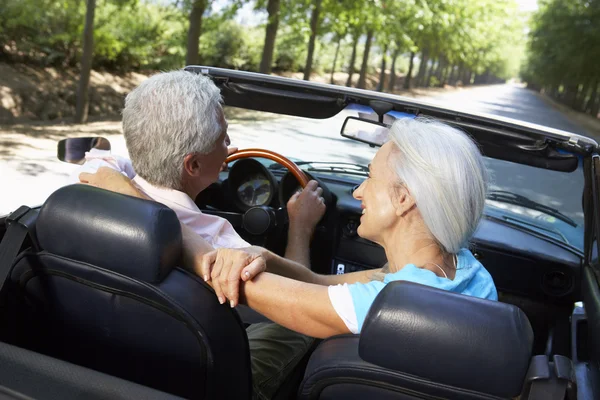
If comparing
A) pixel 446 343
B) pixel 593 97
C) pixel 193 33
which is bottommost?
pixel 593 97

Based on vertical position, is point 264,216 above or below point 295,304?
below

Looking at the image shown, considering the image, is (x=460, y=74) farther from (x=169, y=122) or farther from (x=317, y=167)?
(x=169, y=122)

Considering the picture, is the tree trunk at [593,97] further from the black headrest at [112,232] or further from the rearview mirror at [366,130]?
the black headrest at [112,232]

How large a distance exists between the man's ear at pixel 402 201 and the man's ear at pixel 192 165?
79cm

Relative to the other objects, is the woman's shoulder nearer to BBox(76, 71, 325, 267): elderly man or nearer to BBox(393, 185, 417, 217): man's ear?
BBox(393, 185, 417, 217): man's ear

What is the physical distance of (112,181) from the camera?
2.26 meters

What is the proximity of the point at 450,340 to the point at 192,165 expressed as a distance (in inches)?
51.4

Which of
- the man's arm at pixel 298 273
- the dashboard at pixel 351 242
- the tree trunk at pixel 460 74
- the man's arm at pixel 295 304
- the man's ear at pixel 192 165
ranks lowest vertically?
the tree trunk at pixel 460 74

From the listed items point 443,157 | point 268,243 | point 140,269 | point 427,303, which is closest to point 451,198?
point 443,157

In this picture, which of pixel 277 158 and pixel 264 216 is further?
pixel 277 158

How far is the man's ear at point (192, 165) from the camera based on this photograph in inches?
89.0

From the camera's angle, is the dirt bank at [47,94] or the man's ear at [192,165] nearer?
the man's ear at [192,165]

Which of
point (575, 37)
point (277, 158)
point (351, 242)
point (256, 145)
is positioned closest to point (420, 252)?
point (277, 158)

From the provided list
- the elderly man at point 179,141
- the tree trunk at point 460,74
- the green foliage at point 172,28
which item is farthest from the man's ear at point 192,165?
the tree trunk at point 460,74
